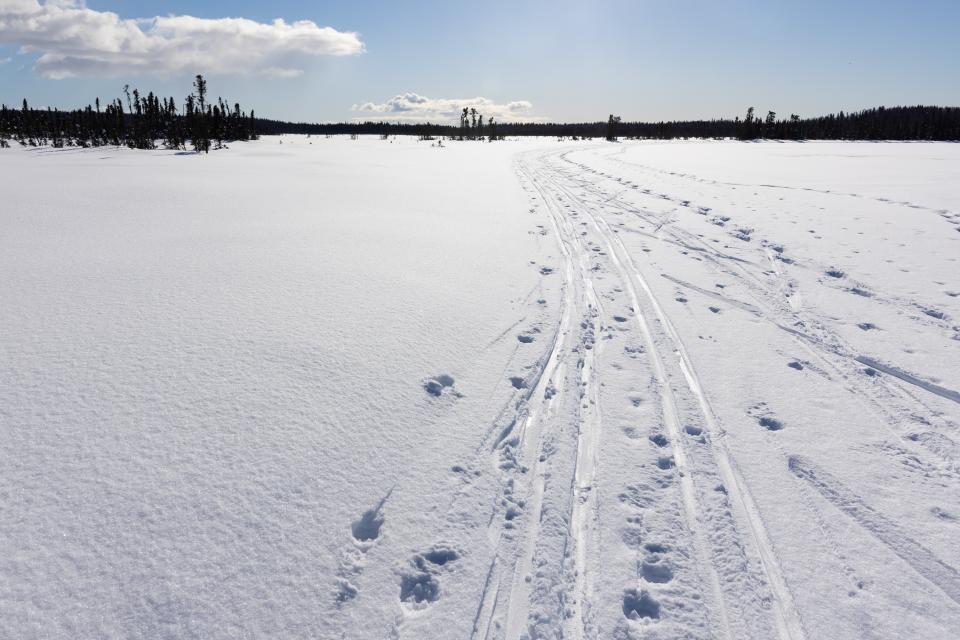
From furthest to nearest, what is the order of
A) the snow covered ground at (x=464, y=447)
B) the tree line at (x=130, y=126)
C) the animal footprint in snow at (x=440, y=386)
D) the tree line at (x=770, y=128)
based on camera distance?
the tree line at (x=770, y=128), the tree line at (x=130, y=126), the animal footprint in snow at (x=440, y=386), the snow covered ground at (x=464, y=447)

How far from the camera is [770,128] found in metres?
93.1

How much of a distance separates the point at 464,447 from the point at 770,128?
115m

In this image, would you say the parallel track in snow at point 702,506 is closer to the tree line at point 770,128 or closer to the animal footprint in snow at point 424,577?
the animal footprint in snow at point 424,577

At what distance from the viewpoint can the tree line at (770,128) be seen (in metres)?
91.6

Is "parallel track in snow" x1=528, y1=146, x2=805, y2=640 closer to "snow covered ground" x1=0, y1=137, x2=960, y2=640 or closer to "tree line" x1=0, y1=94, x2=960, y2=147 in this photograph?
"snow covered ground" x1=0, y1=137, x2=960, y2=640

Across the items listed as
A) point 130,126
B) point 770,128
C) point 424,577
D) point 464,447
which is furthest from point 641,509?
point 770,128

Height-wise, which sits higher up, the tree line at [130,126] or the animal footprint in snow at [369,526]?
the tree line at [130,126]

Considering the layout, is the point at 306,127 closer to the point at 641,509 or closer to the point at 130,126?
the point at 130,126

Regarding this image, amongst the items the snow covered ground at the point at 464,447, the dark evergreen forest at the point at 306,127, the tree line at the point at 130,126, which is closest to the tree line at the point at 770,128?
the dark evergreen forest at the point at 306,127

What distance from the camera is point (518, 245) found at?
26.2 ft

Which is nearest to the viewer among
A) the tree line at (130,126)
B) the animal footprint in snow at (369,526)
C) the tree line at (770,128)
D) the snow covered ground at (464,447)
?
the snow covered ground at (464,447)

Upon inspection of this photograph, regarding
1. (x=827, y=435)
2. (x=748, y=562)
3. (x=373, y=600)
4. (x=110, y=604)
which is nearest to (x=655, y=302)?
(x=827, y=435)

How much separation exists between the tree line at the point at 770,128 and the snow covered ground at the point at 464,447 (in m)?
77.7

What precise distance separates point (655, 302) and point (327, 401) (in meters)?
4.03
